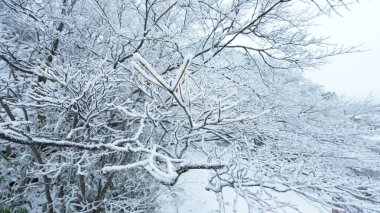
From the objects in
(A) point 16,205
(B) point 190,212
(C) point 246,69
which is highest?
(C) point 246,69

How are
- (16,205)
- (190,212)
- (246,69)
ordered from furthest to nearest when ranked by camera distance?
1. (190,212)
2. (246,69)
3. (16,205)

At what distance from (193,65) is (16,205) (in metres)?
3.79

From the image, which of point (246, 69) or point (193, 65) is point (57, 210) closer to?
point (193, 65)

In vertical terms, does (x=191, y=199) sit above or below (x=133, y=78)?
below

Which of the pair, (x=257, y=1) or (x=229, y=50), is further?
(x=229, y=50)

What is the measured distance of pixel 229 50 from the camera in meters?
5.87

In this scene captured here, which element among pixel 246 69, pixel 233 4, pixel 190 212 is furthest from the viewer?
pixel 190 212

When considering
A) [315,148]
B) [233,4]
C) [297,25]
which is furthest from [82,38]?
[315,148]

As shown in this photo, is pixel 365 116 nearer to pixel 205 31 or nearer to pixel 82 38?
pixel 205 31

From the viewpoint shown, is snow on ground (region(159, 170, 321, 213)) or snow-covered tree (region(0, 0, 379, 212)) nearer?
snow-covered tree (region(0, 0, 379, 212))

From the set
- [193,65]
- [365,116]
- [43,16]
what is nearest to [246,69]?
[193,65]

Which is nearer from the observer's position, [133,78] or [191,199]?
[133,78]

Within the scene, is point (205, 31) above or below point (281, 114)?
above

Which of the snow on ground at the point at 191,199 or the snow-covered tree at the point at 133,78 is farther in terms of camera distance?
the snow on ground at the point at 191,199
